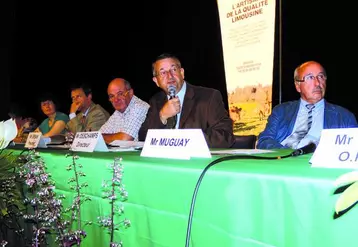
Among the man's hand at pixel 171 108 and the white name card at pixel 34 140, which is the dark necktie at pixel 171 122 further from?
the white name card at pixel 34 140

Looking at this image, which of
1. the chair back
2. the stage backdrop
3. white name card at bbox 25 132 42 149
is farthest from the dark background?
white name card at bbox 25 132 42 149

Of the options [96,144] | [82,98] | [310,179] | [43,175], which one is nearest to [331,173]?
Result: [310,179]

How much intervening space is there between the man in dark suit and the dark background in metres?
1.42

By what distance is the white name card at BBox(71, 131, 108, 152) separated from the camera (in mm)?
1587

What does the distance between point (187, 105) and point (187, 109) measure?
3 centimetres

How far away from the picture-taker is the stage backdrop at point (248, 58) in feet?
12.7

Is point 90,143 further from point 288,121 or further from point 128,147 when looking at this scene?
point 288,121

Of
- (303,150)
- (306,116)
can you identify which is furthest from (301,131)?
(303,150)

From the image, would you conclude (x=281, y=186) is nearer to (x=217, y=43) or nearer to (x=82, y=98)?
(x=82, y=98)

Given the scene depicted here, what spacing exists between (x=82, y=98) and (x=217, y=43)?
5.62 feet

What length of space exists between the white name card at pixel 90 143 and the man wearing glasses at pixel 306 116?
3.10 feet

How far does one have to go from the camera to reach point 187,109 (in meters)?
2.26

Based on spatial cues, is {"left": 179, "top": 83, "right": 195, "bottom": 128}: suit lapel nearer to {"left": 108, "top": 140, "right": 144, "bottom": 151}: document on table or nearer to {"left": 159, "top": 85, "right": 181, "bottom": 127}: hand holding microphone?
{"left": 159, "top": 85, "right": 181, "bottom": 127}: hand holding microphone

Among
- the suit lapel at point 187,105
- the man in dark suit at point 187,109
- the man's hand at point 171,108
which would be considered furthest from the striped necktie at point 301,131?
the man's hand at point 171,108
